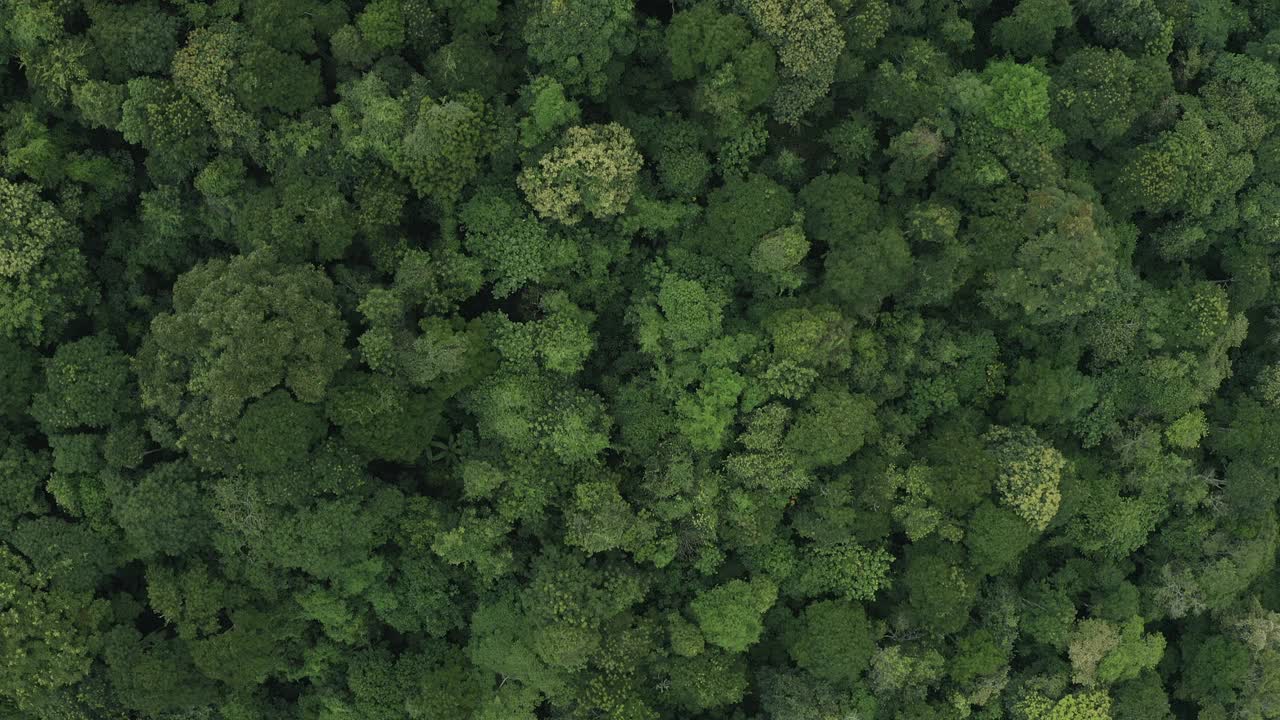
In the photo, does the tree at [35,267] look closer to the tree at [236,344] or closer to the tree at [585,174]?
the tree at [236,344]

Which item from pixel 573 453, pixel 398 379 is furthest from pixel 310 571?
pixel 573 453

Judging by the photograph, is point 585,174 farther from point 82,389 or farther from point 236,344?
point 82,389

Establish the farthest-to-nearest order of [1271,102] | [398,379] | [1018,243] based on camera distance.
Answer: [1271,102] → [1018,243] → [398,379]

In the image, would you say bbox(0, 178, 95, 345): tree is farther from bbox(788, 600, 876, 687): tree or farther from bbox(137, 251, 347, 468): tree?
bbox(788, 600, 876, 687): tree

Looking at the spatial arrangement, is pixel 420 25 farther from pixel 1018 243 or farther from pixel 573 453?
pixel 1018 243

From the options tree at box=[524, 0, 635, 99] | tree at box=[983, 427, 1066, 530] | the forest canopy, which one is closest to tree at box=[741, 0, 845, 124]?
the forest canopy

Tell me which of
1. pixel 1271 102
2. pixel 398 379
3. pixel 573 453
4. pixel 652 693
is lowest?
pixel 652 693

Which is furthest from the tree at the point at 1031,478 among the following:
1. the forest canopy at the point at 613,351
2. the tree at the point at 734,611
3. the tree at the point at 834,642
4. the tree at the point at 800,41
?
the tree at the point at 800,41

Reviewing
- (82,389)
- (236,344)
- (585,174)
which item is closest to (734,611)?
(585,174)
